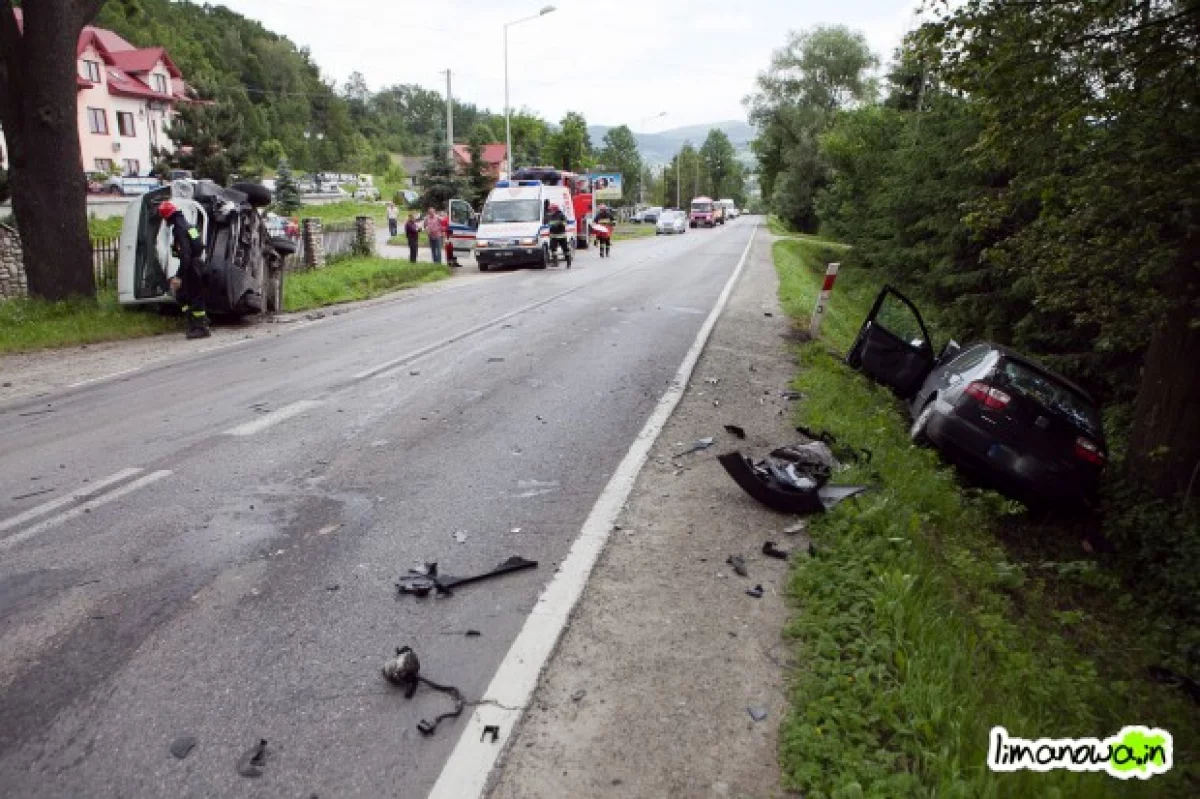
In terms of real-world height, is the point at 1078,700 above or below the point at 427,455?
below

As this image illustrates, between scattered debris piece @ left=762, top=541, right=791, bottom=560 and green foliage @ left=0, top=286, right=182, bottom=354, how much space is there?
452 inches

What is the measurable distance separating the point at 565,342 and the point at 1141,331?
23.6 feet

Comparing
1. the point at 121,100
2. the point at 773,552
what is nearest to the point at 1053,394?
the point at 773,552

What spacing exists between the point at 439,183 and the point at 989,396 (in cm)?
3883

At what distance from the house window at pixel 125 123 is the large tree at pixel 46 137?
187ft

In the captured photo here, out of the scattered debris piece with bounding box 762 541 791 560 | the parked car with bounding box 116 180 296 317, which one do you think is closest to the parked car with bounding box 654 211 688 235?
the parked car with bounding box 116 180 296 317

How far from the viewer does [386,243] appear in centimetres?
3469

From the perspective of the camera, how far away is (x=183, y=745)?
2.88m

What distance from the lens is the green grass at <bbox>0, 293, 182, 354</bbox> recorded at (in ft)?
37.9

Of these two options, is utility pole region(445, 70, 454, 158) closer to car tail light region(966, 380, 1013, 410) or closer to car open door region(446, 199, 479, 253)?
car open door region(446, 199, 479, 253)

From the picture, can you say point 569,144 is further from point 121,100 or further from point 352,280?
point 352,280

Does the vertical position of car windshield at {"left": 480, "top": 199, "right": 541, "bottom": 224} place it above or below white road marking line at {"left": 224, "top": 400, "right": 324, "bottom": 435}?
above

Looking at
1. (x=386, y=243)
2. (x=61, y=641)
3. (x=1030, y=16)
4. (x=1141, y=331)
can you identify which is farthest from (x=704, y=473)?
(x=386, y=243)

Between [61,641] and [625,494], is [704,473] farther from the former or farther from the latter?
[61,641]
